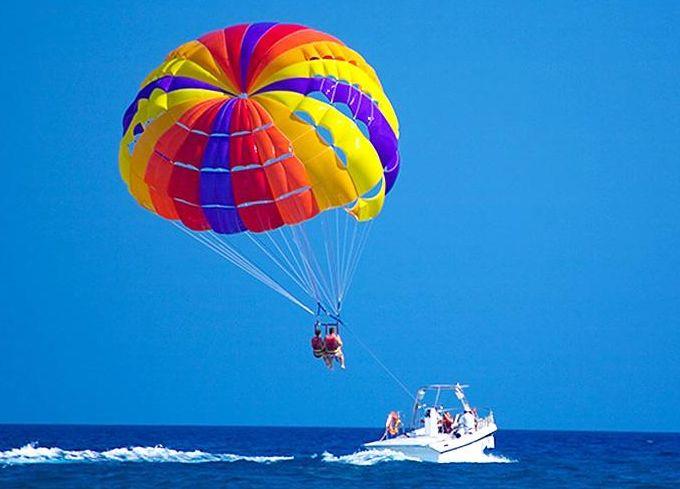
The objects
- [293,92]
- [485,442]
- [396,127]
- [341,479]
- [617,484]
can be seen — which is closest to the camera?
[293,92]

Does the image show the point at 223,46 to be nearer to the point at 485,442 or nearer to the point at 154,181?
the point at 154,181

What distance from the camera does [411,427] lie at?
29.1m

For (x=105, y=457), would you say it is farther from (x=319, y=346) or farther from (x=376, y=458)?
(x=319, y=346)

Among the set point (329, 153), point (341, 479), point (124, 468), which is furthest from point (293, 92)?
point (124, 468)

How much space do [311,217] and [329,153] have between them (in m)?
1.14

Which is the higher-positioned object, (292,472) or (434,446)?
(434,446)

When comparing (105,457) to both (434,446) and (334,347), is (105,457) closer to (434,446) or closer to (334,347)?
(434,446)

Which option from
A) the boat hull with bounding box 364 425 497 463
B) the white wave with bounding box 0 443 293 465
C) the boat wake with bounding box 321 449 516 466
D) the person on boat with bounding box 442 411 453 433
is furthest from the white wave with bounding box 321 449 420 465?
the white wave with bounding box 0 443 293 465

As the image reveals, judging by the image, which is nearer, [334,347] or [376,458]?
[334,347]

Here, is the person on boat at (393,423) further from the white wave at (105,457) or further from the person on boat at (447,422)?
the white wave at (105,457)

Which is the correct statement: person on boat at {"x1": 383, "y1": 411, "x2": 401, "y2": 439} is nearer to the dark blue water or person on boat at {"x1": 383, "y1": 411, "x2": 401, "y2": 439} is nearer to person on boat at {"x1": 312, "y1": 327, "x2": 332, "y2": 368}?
the dark blue water

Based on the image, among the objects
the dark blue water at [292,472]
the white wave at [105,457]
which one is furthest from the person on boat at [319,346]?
the white wave at [105,457]

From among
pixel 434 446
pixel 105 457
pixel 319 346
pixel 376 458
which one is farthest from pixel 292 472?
pixel 319 346

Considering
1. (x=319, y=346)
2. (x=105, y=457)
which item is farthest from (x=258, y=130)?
(x=105, y=457)
